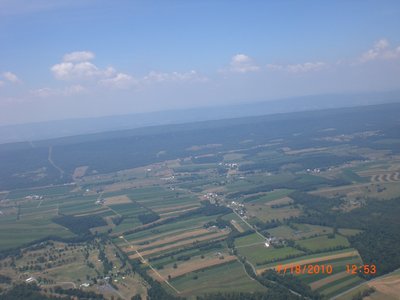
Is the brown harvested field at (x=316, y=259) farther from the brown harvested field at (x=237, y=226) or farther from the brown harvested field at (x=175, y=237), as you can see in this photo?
the brown harvested field at (x=175, y=237)

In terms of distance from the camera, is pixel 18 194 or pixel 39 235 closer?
pixel 39 235

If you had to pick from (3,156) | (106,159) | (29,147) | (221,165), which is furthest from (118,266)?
(29,147)

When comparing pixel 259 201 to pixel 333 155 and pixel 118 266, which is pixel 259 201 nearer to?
pixel 118 266


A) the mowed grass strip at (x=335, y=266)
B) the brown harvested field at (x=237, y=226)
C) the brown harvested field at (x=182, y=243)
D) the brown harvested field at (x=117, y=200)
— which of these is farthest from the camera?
the brown harvested field at (x=117, y=200)

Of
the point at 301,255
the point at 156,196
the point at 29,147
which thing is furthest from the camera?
the point at 29,147

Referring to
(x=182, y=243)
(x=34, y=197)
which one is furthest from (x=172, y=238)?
(x=34, y=197)

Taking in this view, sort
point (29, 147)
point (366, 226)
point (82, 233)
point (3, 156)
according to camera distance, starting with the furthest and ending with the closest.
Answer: point (29, 147)
point (3, 156)
point (82, 233)
point (366, 226)

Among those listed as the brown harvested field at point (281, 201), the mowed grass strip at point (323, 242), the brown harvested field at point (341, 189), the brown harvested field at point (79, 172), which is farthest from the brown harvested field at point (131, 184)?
the mowed grass strip at point (323, 242)

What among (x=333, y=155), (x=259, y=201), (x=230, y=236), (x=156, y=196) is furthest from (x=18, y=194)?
(x=333, y=155)
